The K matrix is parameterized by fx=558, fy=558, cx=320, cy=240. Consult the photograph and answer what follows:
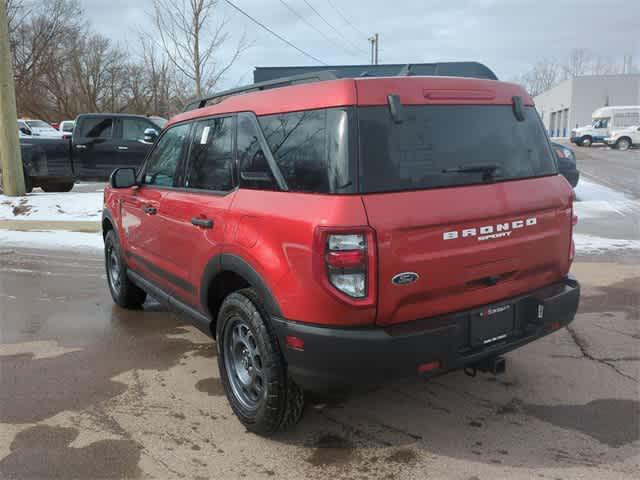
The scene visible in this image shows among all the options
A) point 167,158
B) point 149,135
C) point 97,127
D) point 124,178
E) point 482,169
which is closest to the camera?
point 482,169

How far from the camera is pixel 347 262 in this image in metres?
2.50

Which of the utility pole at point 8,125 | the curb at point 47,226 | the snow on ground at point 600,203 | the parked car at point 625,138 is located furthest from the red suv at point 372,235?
the parked car at point 625,138

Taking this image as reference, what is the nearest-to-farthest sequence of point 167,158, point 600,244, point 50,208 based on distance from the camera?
point 167,158
point 600,244
point 50,208

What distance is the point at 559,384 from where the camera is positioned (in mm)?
3727

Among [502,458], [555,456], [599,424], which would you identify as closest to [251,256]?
[502,458]

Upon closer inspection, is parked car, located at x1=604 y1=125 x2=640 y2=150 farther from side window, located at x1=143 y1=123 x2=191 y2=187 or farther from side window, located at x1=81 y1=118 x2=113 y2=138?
side window, located at x1=143 y1=123 x2=191 y2=187

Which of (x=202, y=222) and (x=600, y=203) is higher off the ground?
(x=202, y=222)

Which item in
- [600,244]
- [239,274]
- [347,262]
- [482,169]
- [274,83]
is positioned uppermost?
[274,83]

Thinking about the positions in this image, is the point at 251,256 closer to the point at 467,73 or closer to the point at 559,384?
the point at 559,384

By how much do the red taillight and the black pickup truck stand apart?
10747 mm

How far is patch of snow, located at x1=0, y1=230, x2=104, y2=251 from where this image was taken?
28.8 ft

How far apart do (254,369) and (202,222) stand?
0.95m

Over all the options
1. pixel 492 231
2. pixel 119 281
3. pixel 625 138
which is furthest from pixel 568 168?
pixel 625 138

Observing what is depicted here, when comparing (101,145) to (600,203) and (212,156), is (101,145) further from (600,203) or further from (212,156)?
(600,203)
